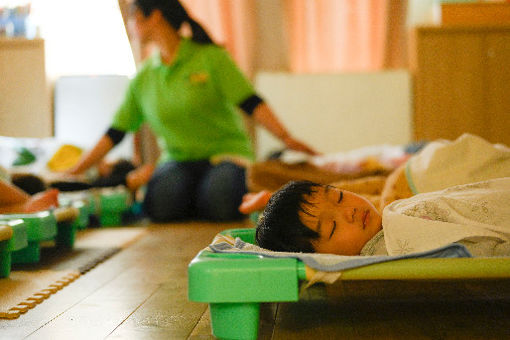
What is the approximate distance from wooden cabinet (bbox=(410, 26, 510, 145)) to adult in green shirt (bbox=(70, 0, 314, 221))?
47.3 inches

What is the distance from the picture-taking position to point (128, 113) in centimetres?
274

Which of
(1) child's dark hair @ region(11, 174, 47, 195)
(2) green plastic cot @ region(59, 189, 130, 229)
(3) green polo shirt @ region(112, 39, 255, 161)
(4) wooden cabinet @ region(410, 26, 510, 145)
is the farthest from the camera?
(4) wooden cabinet @ region(410, 26, 510, 145)

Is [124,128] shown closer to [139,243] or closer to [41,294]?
[139,243]

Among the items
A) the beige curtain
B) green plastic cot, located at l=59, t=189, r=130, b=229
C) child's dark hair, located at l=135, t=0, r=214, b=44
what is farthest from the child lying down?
the beige curtain

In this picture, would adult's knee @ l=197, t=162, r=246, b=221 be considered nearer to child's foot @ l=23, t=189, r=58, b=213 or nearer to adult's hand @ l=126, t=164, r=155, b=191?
adult's hand @ l=126, t=164, r=155, b=191

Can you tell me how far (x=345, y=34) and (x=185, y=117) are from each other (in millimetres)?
1267

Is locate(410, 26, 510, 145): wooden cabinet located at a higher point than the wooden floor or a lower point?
higher

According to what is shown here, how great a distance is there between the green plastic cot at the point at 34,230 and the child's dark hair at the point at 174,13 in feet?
3.76

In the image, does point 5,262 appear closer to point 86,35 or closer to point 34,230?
point 34,230

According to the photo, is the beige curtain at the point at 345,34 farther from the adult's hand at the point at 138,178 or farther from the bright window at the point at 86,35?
the adult's hand at the point at 138,178

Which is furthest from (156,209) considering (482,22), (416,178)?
(482,22)

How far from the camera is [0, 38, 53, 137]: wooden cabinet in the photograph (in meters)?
1.71

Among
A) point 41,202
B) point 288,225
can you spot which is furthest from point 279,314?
point 41,202

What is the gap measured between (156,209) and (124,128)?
40 centimetres
